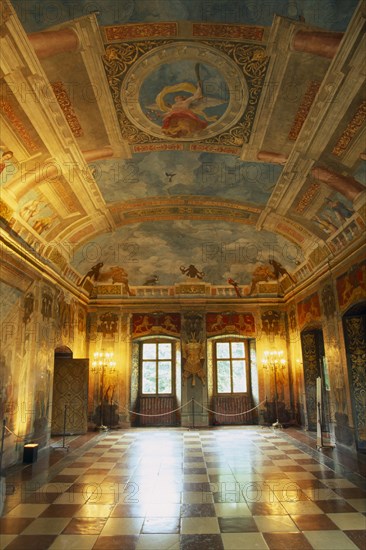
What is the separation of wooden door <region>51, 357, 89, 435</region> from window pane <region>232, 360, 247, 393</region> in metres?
6.26

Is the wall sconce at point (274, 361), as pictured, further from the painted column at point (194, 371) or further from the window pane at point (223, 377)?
the painted column at point (194, 371)

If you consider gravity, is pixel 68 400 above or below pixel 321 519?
above

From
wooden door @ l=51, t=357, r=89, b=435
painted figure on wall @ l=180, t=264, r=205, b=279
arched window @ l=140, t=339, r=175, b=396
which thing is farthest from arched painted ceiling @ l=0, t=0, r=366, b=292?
arched window @ l=140, t=339, r=175, b=396

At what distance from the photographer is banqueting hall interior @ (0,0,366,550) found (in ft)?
18.1

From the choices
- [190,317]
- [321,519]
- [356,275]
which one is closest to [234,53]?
[356,275]

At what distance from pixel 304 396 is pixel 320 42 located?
454 inches

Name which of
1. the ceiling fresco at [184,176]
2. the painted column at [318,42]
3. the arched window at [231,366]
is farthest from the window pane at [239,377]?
the painted column at [318,42]

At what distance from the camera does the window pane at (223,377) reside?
16312 millimetres

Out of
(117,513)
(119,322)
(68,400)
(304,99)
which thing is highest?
(304,99)

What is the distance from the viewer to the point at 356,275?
984 cm

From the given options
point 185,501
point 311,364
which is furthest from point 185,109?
point 311,364

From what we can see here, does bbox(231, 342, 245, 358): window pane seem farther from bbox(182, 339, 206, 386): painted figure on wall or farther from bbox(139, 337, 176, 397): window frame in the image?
bbox(139, 337, 176, 397): window frame

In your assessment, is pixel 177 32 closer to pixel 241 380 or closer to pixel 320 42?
pixel 320 42

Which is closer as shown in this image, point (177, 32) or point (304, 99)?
point (177, 32)
